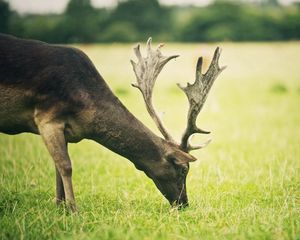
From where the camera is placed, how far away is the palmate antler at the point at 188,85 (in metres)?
5.55

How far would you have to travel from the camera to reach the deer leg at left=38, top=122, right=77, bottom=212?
509 centimetres

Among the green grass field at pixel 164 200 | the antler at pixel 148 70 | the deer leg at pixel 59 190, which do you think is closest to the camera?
the green grass field at pixel 164 200

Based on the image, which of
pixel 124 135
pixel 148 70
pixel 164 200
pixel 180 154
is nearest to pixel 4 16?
pixel 148 70

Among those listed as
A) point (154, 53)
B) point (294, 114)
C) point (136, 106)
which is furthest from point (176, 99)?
point (154, 53)

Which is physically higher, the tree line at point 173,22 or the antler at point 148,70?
the tree line at point 173,22

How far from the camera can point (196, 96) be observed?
18.3ft

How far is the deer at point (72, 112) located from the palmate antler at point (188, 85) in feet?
0.04

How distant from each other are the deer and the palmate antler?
11mm

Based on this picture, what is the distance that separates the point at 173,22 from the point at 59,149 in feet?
219

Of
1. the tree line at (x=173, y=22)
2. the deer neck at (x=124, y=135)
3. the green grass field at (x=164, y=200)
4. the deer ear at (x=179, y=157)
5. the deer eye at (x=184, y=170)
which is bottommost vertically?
the green grass field at (x=164, y=200)

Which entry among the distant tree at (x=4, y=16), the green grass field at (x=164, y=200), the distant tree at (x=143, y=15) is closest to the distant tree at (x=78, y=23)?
the distant tree at (x=143, y=15)

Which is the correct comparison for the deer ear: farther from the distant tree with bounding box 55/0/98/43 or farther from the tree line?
the tree line

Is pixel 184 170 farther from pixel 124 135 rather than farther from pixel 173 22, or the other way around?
pixel 173 22

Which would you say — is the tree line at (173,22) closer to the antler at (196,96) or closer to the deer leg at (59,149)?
the antler at (196,96)
